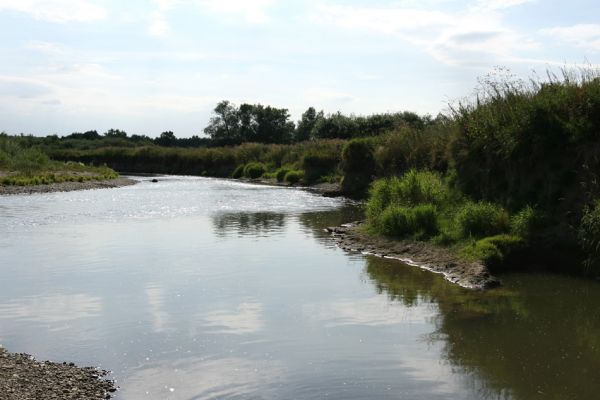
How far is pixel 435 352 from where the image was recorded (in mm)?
11023

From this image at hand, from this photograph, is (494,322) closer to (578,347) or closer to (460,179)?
(578,347)

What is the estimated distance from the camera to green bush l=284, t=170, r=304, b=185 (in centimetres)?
5928

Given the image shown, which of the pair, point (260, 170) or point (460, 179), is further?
point (260, 170)

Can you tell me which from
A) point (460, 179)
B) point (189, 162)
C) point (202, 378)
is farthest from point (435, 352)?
point (189, 162)

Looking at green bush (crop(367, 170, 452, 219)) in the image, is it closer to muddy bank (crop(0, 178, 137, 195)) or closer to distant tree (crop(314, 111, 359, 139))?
muddy bank (crop(0, 178, 137, 195))

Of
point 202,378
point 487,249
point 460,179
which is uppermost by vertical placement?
point 460,179

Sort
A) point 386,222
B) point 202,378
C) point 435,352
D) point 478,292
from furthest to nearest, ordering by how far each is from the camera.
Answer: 1. point 386,222
2. point 478,292
3. point 435,352
4. point 202,378

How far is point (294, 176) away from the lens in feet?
196

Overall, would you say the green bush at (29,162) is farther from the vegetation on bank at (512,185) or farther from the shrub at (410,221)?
the shrub at (410,221)

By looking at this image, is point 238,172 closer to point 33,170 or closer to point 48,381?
point 33,170

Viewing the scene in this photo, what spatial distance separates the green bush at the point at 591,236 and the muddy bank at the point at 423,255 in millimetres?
2425

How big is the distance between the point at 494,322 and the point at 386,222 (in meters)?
9.45

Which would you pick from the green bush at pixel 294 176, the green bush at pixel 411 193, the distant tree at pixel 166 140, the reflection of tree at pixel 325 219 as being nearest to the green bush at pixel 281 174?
the green bush at pixel 294 176

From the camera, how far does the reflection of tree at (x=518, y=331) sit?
9703mm
